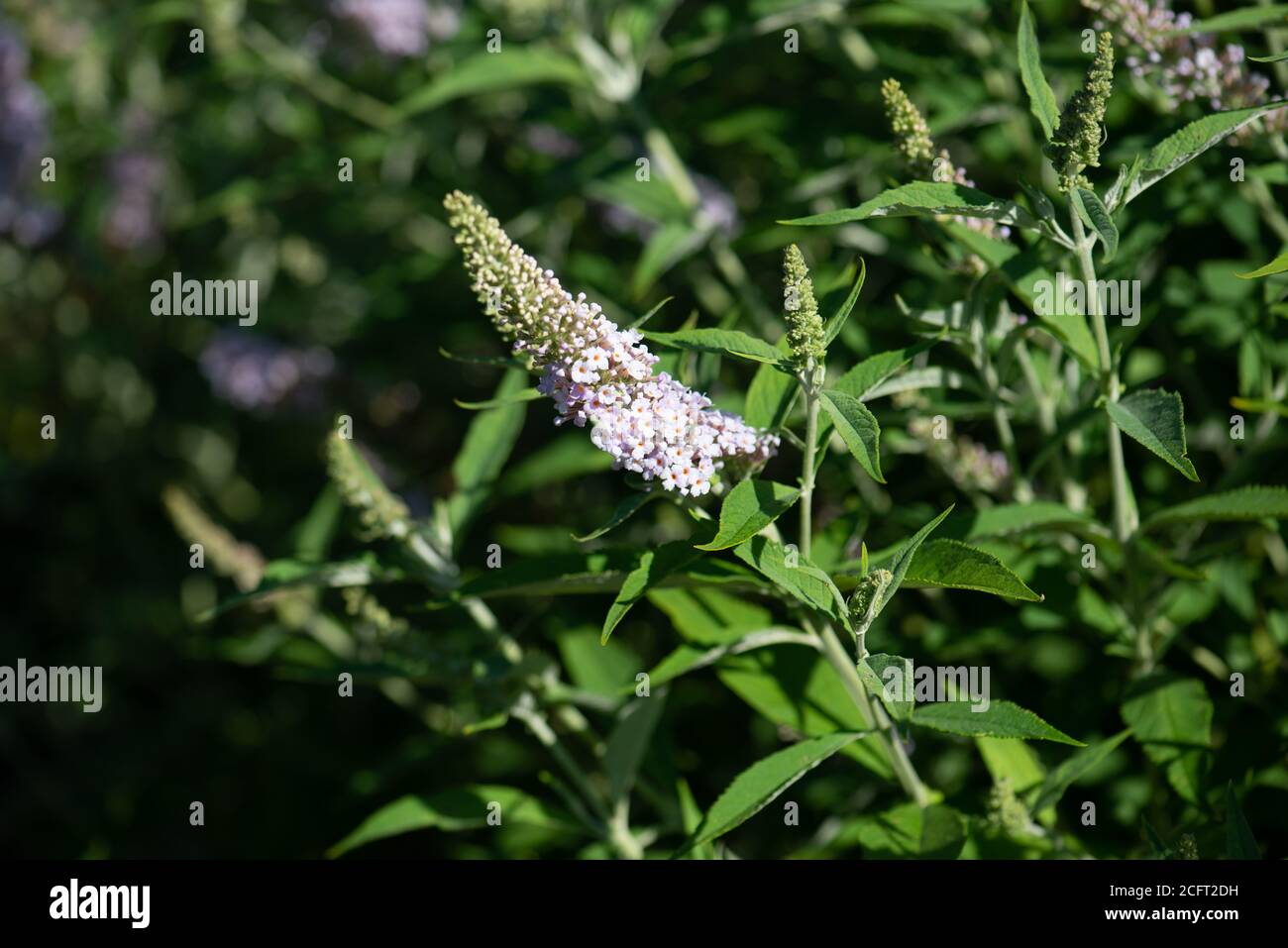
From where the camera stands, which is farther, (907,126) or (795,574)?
(907,126)

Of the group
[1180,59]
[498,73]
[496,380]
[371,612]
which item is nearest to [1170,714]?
[1180,59]

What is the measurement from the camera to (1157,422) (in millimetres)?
1715

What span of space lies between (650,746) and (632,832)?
20 centimetres

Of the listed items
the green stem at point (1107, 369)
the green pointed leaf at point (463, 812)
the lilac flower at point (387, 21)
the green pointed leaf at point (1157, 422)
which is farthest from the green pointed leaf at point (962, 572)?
the lilac flower at point (387, 21)

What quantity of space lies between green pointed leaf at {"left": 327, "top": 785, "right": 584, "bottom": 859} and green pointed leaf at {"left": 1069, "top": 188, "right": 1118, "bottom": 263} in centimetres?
160

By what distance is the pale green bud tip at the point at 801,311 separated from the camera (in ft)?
5.13

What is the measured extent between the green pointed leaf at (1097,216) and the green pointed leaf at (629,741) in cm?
121

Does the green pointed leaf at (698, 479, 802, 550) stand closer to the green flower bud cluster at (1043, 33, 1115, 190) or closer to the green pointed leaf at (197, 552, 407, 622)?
the green flower bud cluster at (1043, 33, 1115, 190)

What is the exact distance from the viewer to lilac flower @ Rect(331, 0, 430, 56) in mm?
3750

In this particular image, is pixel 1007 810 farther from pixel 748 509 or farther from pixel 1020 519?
pixel 748 509

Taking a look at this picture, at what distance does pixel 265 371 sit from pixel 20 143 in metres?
1.65

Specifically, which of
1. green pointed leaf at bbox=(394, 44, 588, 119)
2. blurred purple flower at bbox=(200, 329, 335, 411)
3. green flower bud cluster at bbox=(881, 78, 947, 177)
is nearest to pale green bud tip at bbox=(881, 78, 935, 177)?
green flower bud cluster at bbox=(881, 78, 947, 177)
